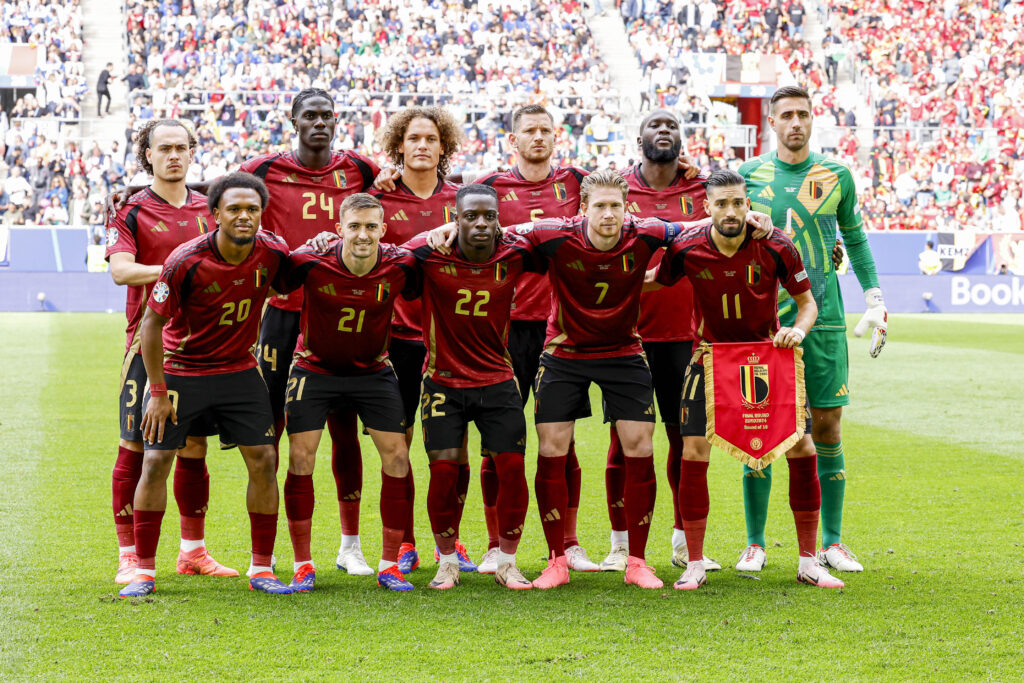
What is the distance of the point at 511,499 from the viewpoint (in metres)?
5.40

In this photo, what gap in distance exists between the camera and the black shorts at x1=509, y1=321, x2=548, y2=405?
6.04 metres

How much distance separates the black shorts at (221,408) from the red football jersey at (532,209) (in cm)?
149

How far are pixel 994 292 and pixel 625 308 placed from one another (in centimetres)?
2089

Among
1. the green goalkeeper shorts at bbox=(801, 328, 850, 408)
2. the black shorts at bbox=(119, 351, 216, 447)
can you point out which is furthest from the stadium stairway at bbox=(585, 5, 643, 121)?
the black shorts at bbox=(119, 351, 216, 447)

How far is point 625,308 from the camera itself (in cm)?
550

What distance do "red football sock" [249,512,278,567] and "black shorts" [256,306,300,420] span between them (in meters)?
0.65

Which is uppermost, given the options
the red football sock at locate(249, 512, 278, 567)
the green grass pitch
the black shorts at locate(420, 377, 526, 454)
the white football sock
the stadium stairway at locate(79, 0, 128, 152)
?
the stadium stairway at locate(79, 0, 128, 152)

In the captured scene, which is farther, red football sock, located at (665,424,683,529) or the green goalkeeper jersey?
red football sock, located at (665,424,683,529)

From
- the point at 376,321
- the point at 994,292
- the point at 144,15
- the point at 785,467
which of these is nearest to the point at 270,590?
the point at 376,321

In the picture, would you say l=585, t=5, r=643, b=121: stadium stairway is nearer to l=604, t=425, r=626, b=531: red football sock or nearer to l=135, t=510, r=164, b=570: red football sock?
l=604, t=425, r=626, b=531: red football sock

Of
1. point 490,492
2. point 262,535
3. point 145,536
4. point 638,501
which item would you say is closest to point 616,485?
point 638,501

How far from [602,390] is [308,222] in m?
1.74

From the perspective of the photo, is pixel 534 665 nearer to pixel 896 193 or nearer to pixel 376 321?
pixel 376 321

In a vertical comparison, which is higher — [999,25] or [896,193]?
[999,25]
